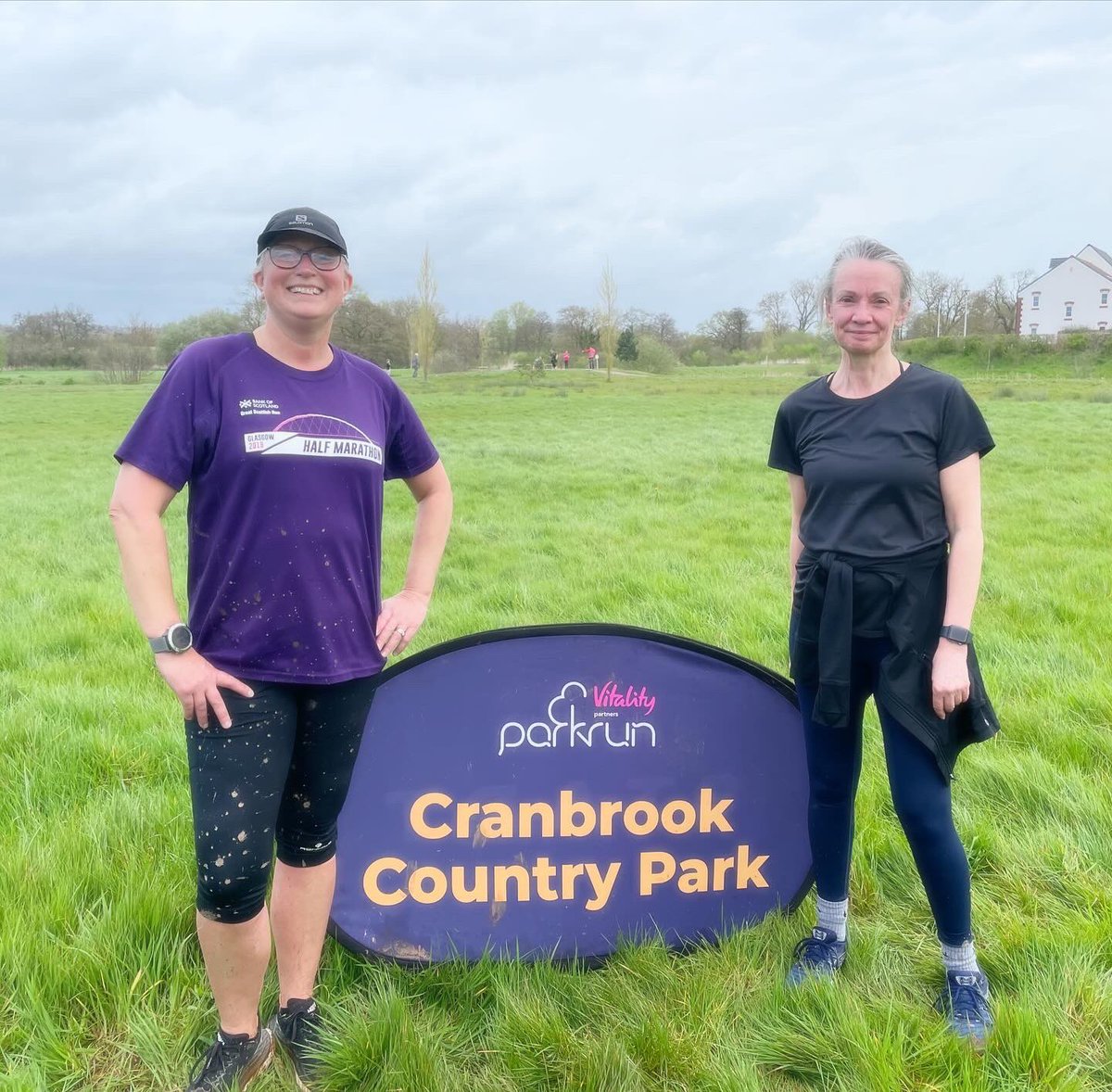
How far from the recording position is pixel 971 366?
4878cm

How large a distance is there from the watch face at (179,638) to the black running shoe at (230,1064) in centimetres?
95

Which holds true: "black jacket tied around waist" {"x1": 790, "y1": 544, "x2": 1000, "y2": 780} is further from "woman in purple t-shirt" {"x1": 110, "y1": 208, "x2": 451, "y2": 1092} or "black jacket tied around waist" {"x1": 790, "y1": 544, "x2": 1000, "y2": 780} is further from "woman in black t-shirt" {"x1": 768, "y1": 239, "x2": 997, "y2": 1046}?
"woman in purple t-shirt" {"x1": 110, "y1": 208, "x2": 451, "y2": 1092}

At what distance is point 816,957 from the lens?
92.8 inches

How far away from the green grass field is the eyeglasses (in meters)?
1.74

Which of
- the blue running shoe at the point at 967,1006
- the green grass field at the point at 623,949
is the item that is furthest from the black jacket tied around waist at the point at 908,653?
the green grass field at the point at 623,949

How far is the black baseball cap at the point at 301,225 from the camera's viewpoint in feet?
5.92

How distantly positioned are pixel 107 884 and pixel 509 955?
1.20 metres

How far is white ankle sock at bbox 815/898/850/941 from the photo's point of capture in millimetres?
2402

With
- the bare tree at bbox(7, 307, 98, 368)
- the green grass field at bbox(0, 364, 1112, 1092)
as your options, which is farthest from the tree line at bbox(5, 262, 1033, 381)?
the green grass field at bbox(0, 364, 1112, 1092)

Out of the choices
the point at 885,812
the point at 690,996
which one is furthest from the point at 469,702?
the point at 885,812

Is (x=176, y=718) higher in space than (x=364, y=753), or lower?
lower

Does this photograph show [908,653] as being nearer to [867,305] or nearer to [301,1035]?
[867,305]

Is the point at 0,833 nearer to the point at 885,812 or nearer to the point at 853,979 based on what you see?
the point at 853,979

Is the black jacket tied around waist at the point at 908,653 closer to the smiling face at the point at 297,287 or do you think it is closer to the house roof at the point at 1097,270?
the smiling face at the point at 297,287
